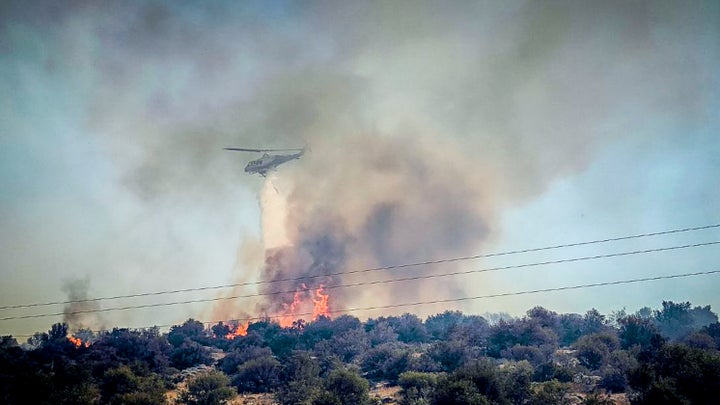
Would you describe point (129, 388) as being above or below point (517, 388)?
above

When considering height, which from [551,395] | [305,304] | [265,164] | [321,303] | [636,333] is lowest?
[551,395]

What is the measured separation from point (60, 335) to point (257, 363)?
71185mm

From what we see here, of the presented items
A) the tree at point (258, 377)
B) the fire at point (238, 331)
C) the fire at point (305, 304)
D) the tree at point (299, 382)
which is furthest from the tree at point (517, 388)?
the fire at point (305, 304)

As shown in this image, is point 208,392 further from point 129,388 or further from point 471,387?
point 471,387

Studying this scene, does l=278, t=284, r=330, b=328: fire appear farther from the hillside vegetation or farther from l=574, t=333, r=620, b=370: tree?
l=574, t=333, r=620, b=370: tree

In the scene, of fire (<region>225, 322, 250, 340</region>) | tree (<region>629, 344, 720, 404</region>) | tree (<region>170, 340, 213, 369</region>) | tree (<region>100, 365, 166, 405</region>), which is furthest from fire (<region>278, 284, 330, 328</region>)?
tree (<region>629, 344, 720, 404</region>)

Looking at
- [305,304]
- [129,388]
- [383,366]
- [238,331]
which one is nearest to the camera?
[129,388]

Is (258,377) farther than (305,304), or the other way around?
(305,304)

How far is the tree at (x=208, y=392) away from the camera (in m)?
49.0

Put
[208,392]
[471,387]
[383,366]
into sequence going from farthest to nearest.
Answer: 1. [383,366]
2. [208,392]
3. [471,387]

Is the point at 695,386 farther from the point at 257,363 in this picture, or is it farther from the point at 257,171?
the point at 257,171

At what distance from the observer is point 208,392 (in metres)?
50.4

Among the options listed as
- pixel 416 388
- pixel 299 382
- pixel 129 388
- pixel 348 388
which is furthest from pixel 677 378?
pixel 129 388

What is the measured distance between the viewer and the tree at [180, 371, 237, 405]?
49.0 meters
